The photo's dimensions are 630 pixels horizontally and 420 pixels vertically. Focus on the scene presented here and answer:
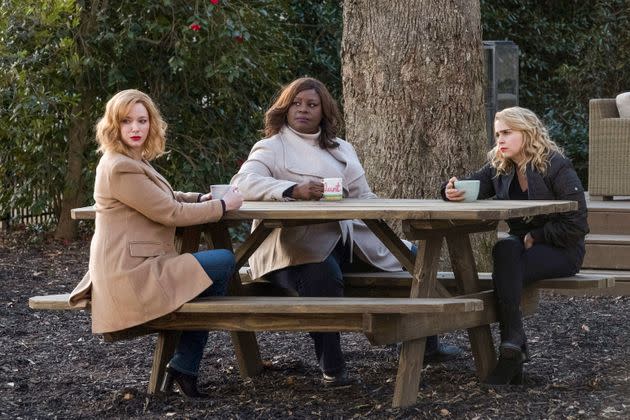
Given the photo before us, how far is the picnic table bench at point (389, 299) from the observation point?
488 cm

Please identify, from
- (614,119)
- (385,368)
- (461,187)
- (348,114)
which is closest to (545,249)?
(461,187)

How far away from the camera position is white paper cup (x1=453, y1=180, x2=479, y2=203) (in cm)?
539

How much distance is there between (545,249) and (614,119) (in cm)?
432

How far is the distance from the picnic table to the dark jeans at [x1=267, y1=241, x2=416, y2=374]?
216mm

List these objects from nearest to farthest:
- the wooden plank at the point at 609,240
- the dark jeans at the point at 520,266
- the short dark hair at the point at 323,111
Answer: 1. the dark jeans at the point at 520,266
2. the short dark hair at the point at 323,111
3. the wooden plank at the point at 609,240

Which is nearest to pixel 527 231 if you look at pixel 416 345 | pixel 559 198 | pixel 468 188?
pixel 559 198

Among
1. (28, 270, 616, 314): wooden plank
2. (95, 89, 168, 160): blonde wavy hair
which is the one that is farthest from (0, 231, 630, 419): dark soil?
(95, 89, 168, 160): blonde wavy hair

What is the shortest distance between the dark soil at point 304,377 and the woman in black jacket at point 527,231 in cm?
26

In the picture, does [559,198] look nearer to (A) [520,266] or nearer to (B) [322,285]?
(A) [520,266]

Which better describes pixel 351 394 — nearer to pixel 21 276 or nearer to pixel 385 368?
pixel 385 368

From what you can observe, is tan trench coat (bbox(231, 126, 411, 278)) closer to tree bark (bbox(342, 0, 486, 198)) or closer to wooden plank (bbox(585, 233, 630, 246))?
tree bark (bbox(342, 0, 486, 198))

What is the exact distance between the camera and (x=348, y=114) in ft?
25.0

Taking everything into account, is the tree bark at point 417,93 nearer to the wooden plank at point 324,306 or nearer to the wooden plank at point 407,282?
the wooden plank at point 407,282

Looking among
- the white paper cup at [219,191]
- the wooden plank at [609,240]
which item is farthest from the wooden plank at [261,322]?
the wooden plank at [609,240]
